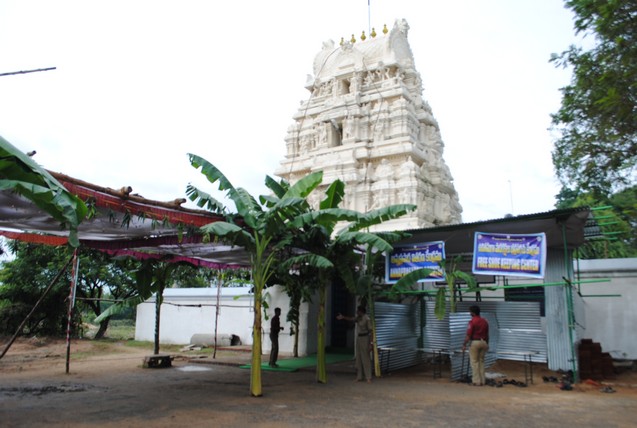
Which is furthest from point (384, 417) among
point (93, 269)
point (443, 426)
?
point (93, 269)

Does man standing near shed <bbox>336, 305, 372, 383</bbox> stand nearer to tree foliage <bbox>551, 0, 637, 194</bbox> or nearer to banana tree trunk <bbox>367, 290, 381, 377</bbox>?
banana tree trunk <bbox>367, 290, 381, 377</bbox>

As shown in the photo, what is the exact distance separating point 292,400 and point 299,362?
5307 mm

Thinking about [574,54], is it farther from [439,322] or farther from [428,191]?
[428,191]

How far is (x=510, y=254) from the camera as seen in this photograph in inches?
380

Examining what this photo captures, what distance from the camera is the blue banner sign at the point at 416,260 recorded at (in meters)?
10.4

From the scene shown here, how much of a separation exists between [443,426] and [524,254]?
464cm

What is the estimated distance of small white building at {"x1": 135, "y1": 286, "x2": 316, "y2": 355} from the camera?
1568cm

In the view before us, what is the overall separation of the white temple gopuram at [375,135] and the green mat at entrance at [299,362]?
9.80m

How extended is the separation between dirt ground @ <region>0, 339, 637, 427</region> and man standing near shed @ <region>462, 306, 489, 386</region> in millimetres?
288

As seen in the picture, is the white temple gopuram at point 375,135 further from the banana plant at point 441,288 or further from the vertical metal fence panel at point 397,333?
the banana plant at point 441,288

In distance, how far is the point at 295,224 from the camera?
27.2 feet

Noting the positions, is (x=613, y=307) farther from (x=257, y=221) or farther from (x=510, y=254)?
(x=257, y=221)

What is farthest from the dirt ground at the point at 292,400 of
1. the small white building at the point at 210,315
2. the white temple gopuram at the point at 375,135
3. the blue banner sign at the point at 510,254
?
the white temple gopuram at the point at 375,135

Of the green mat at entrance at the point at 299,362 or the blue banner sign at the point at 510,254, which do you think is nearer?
the blue banner sign at the point at 510,254
